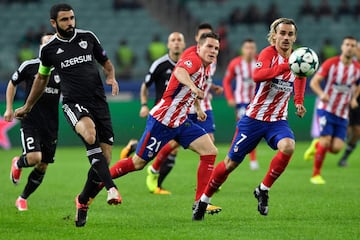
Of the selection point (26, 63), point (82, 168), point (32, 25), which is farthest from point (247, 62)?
point (32, 25)

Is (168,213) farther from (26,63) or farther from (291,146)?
(26,63)

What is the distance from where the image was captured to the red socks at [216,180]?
33.3ft

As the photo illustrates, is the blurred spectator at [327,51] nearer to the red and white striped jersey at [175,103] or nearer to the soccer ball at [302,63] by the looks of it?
the red and white striped jersey at [175,103]

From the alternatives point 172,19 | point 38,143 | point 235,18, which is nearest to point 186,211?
point 38,143

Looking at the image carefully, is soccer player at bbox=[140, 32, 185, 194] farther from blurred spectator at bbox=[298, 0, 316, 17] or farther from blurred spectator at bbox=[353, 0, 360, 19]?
blurred spectator at bbox=[353, 0, 360, 19]

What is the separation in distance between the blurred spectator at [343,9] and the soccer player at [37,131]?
2079 centimetres

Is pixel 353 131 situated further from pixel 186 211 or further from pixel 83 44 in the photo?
pixel 83 44

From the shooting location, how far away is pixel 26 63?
11.4m

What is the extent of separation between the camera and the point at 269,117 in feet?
33.3

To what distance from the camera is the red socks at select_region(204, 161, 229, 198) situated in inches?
400

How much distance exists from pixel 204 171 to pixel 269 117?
1038mm

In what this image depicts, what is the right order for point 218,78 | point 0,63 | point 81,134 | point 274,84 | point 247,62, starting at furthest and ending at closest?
point 0,63 < point 218,78 < point 247,62 < point 274,84 < point 81,134

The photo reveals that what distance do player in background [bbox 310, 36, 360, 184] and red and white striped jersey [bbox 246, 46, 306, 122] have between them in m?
4.94

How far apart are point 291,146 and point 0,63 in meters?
19.8
